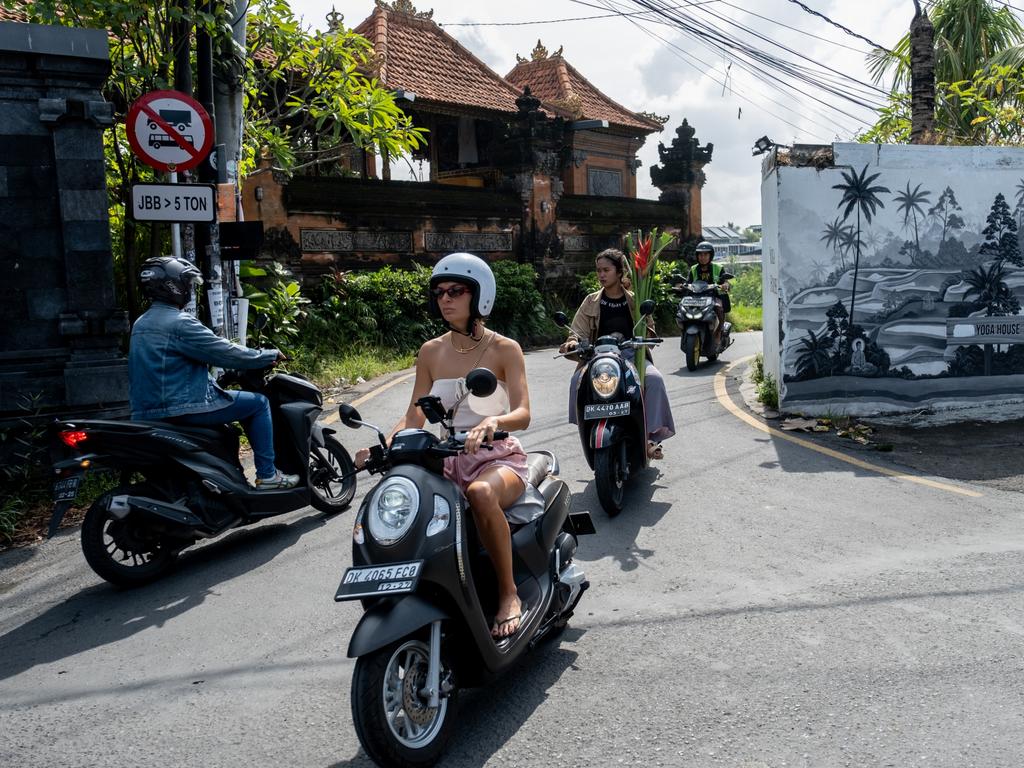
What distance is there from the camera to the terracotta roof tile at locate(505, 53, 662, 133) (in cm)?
2901

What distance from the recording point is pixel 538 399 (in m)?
11.4

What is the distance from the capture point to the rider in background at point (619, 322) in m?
7.39

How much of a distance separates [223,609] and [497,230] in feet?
50.5

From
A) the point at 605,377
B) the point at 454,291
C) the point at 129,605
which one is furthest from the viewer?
the point at 605,377

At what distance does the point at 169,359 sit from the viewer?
578 cm

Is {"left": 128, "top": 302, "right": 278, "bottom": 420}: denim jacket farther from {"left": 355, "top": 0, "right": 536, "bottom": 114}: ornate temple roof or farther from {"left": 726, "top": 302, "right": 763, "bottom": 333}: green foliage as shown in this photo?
{"left": 355, "top": 0, "right": 536, "bottom": 114}: ornate temple roof

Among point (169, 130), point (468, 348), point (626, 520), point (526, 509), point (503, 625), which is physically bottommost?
point (626, 520)

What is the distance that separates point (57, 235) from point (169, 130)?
4.67 ft

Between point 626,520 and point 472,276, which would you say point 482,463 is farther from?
point 626,520

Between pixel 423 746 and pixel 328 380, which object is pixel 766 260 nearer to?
pixel 328 380

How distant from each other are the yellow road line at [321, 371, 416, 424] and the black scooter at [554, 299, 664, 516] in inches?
160

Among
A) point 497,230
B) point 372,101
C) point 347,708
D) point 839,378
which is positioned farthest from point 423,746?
point 497,230

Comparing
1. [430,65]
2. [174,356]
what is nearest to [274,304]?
[174,356]

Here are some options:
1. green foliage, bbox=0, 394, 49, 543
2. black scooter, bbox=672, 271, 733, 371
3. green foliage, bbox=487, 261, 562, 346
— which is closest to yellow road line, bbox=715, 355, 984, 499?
black scooter, bbox=672, 271, 733, 371
